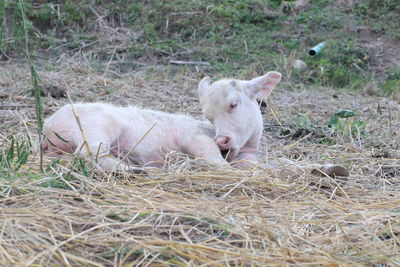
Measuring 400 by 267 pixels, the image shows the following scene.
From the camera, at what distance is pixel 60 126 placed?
16.6 ft

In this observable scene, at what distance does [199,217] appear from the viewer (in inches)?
134

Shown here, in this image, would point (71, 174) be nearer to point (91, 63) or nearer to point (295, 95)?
point (295, 95)

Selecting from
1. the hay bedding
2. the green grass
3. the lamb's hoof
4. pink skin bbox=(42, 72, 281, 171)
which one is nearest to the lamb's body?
pink skin bbox=(42, 72, 281, 171)

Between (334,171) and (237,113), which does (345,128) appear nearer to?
(237,113)

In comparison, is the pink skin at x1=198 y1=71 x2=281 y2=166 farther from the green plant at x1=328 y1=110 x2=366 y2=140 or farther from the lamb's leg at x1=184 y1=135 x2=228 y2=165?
the green plant at x1=328 y1=110 x2=366 y2=140

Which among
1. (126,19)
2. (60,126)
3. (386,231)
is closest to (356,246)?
(386,231)

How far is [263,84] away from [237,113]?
0.53 metres

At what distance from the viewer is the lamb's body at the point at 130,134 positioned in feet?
16.4

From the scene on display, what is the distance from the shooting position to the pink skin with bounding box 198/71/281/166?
5.28 m

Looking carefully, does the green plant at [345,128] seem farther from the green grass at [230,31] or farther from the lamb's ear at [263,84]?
the green grass at [230,31]

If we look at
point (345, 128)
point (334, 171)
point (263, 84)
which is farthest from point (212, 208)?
point (345, 128)

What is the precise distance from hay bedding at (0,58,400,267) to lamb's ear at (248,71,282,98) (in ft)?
2.69

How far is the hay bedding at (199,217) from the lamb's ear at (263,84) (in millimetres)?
821

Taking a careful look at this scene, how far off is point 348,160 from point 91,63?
6498 millimetres
